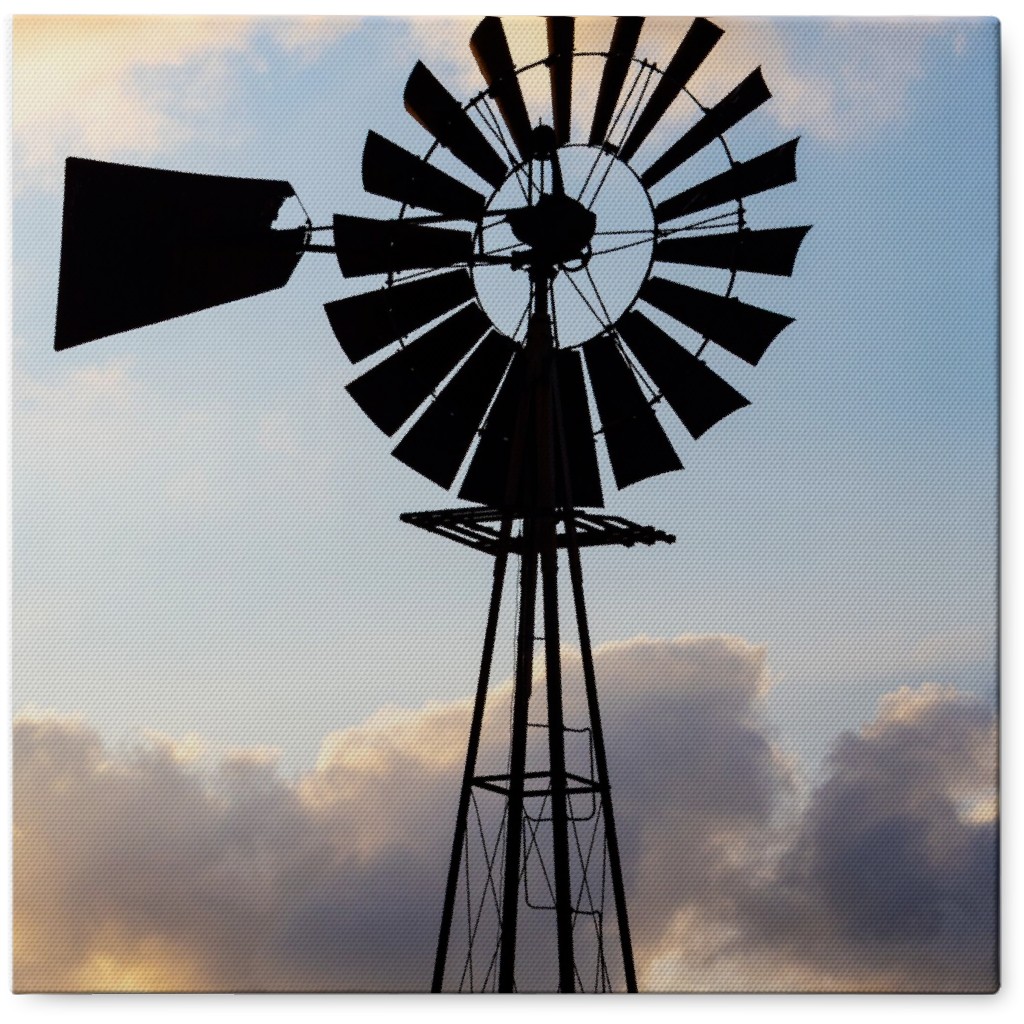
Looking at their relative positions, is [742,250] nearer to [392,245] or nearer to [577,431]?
[577,431]

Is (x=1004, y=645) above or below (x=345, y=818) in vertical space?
above

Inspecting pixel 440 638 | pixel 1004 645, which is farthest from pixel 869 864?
A: pixel 440 638

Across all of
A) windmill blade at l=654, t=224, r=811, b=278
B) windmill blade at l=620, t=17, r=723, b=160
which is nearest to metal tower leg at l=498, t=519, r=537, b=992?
windmill blade at l=654, t=224, r=811, b=278

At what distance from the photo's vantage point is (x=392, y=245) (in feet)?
23.6

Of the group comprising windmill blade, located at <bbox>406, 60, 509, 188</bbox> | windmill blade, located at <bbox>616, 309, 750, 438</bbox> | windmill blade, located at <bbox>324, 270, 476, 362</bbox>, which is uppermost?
windmill blade, located at <bbox>406, 60, 509, 188</bbox>

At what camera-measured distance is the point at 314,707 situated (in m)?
7.07

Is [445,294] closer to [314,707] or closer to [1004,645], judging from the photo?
[314,707]

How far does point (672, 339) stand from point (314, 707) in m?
1.98

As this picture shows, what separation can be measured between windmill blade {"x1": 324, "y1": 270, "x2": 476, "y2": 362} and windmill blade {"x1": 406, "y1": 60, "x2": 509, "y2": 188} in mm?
425

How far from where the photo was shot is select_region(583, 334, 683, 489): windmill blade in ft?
24.2

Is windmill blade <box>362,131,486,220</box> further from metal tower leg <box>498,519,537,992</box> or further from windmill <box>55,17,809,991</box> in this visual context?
metal tower leg <box>498,519,537,992</box>

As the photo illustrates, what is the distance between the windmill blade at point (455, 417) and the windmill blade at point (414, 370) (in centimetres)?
5

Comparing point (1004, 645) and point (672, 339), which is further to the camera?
point (672, 339)

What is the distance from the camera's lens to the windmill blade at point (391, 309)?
7277 millimetres
